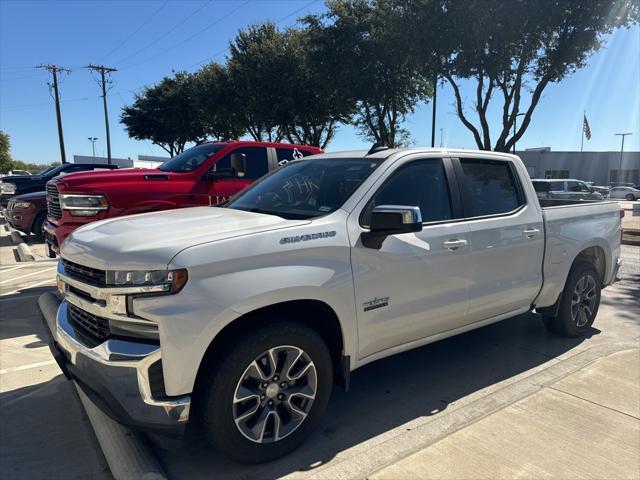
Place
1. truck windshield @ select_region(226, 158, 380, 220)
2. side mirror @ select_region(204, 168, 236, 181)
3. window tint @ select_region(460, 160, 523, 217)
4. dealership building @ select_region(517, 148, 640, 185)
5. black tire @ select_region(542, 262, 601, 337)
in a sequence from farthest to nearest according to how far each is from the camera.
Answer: dealership building @ select_region(517, 148, 640, 185), side mirror @ select_region(204, 168, 236, 181), black tire @ select_region(542, 262, 601, 337), window tint @ select_region(460, 160, 523, 217), truck windshield @ select_region(226, 158, 380, 220)

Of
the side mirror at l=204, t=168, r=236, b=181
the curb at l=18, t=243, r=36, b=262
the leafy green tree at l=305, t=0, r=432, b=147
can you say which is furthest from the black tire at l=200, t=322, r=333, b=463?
the leafy green tree at l=305, t=0, r=432, b=147

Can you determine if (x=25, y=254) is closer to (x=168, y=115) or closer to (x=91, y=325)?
(x=91, y=325)

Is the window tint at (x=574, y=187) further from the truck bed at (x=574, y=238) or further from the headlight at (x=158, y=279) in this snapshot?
the headlight at (x=158, y=279)

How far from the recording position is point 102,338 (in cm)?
268

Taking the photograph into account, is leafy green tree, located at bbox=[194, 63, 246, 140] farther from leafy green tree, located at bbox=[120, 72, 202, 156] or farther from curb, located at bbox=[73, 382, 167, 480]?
curb, located at bbox=[73, 382, 167, 480]

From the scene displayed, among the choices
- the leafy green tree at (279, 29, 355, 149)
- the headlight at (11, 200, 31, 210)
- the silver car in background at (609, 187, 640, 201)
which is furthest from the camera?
the silver car in background at (609, 187, 640, 201)

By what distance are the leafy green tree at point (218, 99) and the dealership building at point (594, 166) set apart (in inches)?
1642

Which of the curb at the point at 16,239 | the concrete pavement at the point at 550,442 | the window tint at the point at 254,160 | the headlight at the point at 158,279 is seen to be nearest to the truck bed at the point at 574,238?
the concrete pavement at the point at 550,442

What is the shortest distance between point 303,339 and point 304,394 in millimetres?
367

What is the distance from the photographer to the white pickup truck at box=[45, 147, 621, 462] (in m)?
2.48

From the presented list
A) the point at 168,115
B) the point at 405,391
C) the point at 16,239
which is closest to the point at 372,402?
the point at 405,391

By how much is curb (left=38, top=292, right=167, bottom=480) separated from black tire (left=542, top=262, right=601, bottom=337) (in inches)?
159

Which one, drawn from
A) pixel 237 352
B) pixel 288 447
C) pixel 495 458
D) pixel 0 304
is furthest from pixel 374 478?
pixel 0 304

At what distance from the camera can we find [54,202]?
21.3 ft
